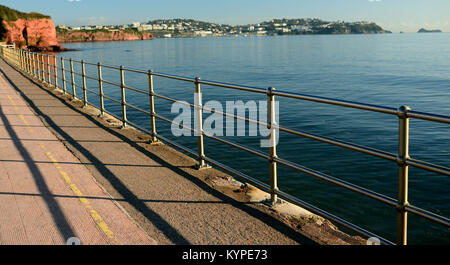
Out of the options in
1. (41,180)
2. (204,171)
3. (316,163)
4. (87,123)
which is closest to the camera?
(41,180)

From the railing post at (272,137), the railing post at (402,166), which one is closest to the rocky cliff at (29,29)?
the railing post at (272,137)

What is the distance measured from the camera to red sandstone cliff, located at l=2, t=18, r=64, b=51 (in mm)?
119925

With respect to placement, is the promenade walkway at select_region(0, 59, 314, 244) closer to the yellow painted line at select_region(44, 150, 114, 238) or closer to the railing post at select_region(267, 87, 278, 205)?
the yellow painted line at select_region(44, 150, 114, 238)

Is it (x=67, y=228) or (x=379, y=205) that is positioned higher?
(x=67, y=228)

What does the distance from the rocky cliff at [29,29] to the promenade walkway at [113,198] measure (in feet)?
391

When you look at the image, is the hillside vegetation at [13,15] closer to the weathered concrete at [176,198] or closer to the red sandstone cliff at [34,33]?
the red sandstone cliff at [34,33]

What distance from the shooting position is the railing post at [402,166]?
146 inches

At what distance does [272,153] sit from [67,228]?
8.06 ft

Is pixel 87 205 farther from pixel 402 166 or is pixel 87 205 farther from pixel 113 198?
pixel 402 166

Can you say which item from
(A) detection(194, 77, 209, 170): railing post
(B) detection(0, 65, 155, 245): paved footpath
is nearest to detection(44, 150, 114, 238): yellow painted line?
(B) detection(0, 65, 155, 245): paved footpath

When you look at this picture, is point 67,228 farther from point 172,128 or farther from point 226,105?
point 226,105

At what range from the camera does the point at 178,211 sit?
17.6ft
